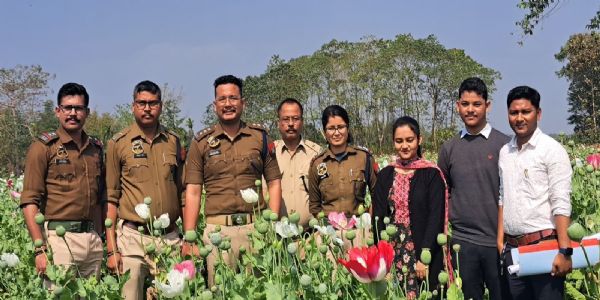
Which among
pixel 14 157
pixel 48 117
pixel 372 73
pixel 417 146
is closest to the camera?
pixel 417 146

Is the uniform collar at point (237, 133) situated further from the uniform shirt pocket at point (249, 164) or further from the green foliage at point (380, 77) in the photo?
the green foliage at point (380, 77)

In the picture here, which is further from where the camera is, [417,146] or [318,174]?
[318,174]

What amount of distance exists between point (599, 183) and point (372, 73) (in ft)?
130

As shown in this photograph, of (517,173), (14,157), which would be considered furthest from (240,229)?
(14,157)

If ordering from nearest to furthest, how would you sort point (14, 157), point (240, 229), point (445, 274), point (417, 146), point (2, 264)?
point (445, 274), point (2, 264), point (417, 146), point (240, 229), point (14, 157)

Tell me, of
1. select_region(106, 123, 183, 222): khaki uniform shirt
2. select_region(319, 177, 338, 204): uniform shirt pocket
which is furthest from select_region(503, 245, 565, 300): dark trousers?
select_region(106, 123, 183, 222): khaki uniform shirt

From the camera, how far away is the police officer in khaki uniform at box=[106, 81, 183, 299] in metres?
3.76

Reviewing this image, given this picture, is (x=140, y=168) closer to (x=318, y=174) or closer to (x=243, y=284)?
(x=318, y=174)

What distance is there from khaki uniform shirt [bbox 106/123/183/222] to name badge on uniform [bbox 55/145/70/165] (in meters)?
0.24

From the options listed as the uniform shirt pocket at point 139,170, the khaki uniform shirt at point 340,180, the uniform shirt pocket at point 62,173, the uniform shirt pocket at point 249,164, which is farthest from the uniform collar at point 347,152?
the uniform shirt pocket at point 62,173

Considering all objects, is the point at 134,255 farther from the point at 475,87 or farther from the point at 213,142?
the point at 475,87

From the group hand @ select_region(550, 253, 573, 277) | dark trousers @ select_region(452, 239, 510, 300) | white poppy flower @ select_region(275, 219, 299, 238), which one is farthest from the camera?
dark trousers @ select_region(452, 239, 510, 300)

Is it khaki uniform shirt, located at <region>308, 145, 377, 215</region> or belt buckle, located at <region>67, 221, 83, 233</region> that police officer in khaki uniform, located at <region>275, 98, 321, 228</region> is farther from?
belt buckle, located at <region>67, 221, 83, 233</region>

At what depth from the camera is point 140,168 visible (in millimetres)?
3809
